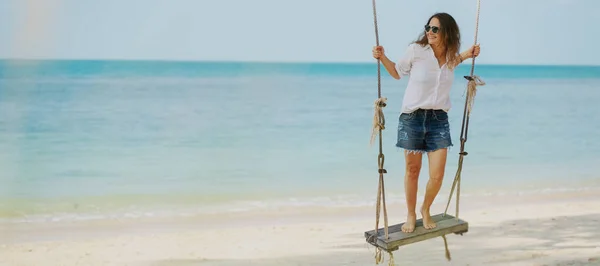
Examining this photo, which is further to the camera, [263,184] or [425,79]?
[263,184]

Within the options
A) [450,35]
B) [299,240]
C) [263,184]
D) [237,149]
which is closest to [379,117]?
[450,35]

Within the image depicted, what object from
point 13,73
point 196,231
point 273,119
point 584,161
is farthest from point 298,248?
point 13,73

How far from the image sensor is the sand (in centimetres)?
500

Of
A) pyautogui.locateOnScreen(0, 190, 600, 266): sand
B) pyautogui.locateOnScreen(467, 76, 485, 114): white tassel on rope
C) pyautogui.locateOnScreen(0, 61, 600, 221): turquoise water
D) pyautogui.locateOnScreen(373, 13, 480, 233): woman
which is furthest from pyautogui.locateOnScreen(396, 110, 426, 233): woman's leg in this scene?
pyautogui.locateOnScreen(0, 61, 600, 221): turquoise water

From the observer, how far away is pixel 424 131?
325 cm

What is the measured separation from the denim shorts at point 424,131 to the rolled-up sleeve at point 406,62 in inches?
6.8

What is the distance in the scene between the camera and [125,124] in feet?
49.5

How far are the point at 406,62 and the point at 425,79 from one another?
0.35ft

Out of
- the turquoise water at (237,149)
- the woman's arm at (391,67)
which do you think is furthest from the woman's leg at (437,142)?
the turquoise water at (237,149)

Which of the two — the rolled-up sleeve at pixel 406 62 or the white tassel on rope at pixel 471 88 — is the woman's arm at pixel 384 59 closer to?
the rolled-up sleeve at pixel 406 62

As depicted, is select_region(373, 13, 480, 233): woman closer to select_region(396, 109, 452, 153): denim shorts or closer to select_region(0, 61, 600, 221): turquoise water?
select_region(396, 109, 452, 153): denim shorts

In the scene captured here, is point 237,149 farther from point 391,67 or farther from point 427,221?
point 391,67

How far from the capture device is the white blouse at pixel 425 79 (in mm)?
3199

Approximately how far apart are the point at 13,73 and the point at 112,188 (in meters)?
26.4
